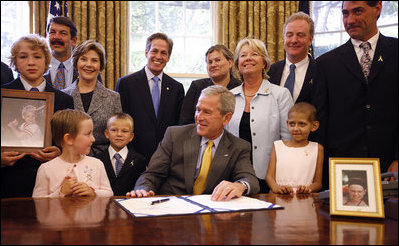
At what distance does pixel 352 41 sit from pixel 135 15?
5247 mm

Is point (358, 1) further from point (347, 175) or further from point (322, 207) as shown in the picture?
point (322, 207)

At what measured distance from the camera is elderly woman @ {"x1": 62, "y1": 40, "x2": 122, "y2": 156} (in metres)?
3.26

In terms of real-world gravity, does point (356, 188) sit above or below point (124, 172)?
above

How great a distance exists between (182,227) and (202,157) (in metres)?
1.11

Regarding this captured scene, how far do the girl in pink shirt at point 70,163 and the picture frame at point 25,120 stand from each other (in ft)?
0.53

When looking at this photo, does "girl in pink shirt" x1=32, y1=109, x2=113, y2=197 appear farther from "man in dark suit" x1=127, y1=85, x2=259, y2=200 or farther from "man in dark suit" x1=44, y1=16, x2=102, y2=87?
"man in dark suit" x1=44, y1=16, x2=102, y2=87

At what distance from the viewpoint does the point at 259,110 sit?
305cm

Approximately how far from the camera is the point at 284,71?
3.38 meters

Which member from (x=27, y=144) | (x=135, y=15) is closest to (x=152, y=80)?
(x=27, y=144)

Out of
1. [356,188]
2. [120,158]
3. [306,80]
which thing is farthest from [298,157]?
[120,158]

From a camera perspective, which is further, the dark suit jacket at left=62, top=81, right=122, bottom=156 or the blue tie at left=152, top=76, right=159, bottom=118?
the blue tie at left=152, top=76, right=159, bottom=118

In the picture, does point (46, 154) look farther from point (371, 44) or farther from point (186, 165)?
point (371, 44)

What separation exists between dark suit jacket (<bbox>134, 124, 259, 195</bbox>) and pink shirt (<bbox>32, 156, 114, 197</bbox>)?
9.4 inches

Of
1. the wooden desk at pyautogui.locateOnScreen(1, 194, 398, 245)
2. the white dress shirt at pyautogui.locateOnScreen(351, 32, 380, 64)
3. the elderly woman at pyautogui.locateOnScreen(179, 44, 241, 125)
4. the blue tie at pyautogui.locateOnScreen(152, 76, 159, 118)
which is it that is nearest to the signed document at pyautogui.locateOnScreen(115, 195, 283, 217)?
the wooden desk at pyautogui.locateOnScreen(1, 194, 398, 245)
